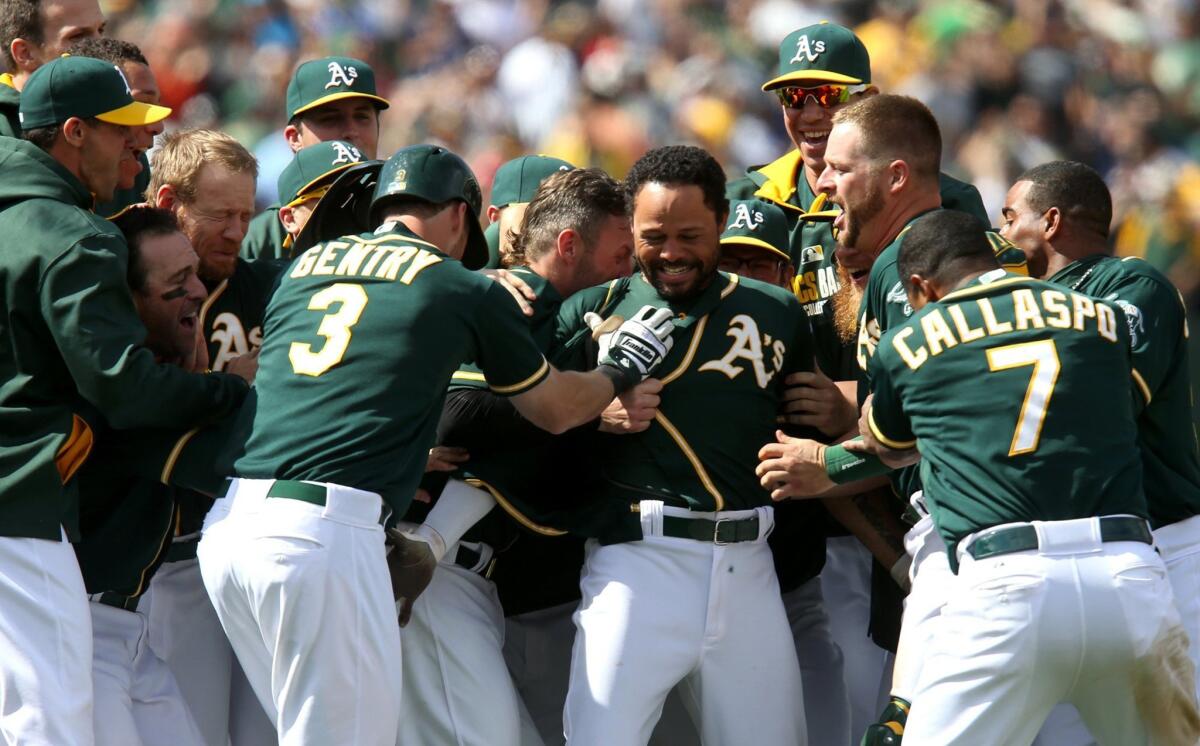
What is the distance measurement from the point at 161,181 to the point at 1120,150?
30.3 ft

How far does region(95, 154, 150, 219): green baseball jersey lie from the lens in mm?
6373

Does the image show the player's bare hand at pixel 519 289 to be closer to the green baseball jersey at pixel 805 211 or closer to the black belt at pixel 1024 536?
the green baseball jersey at pixel 805 211

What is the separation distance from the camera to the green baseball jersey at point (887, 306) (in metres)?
5.23

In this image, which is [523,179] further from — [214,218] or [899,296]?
[899,296]

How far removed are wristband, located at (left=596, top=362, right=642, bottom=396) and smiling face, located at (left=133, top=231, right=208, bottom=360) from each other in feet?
4.54

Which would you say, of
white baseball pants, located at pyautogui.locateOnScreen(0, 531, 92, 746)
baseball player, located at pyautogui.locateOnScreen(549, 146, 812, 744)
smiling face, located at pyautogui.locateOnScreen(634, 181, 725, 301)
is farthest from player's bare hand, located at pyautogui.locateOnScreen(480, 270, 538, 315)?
white baseball pants, located at pyautogui.locateOnScreen(0, 531, 92, 746)

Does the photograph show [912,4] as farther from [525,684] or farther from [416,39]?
[525,684]

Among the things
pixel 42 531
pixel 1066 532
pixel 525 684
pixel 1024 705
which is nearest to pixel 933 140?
pixel 1066 532

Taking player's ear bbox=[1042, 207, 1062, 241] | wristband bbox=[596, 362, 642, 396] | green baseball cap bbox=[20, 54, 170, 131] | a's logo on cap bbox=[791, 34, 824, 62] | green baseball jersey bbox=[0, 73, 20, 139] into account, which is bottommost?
wristband bbox=[596, 362, 642, 396]

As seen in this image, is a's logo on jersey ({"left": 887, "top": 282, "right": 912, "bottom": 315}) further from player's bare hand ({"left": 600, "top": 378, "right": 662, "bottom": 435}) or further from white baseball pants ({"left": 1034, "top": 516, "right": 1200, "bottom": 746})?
white baseball pants ({"left": 1034, "top": 516, "right": 1200, "bottom": 746})

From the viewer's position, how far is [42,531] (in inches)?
183

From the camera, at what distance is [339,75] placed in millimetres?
7504

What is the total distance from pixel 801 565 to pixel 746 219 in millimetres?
1361

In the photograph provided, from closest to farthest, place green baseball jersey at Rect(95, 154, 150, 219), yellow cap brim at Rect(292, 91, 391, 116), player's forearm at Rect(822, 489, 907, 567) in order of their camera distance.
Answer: player's forearm at Rect(822, 489, 907, 567), green baseball jersey at Rect(95, 154, 150, 219), yellow cap brim at Rect(292, 91, 391, 116)
